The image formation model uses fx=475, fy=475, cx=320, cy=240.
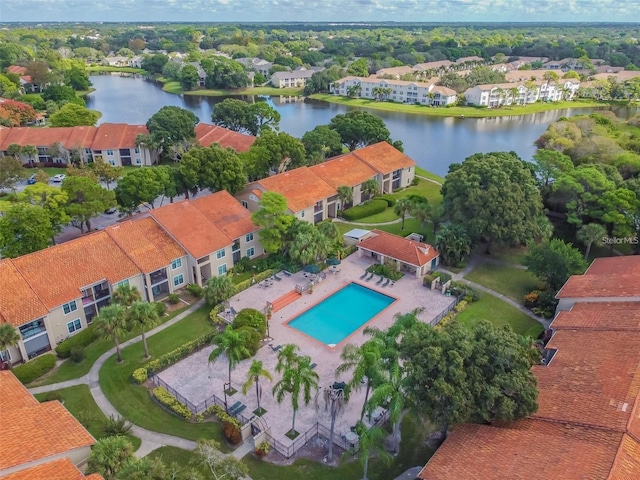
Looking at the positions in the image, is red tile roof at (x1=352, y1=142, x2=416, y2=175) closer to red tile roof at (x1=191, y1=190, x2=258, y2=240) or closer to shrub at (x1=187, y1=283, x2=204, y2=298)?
red tile roof at (x1=191, y1=190, x2=258, y2=240)

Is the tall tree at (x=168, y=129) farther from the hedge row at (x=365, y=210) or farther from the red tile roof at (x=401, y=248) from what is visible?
the red tile roof at (x=401, y=248)

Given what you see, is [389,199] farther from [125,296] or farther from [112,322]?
[112,322]

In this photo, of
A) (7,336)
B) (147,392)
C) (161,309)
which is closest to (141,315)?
(147,392)

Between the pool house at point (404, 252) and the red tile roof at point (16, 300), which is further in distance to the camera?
the pool house at point (404, 252)

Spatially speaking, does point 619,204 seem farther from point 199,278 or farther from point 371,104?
point 371,104

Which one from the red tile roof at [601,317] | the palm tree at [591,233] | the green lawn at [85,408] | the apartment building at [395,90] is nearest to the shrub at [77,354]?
the green lawn at [85,408]

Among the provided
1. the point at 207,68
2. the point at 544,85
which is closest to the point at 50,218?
the point at 207,68

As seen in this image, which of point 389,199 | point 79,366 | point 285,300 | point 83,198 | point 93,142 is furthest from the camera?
point 93,142
